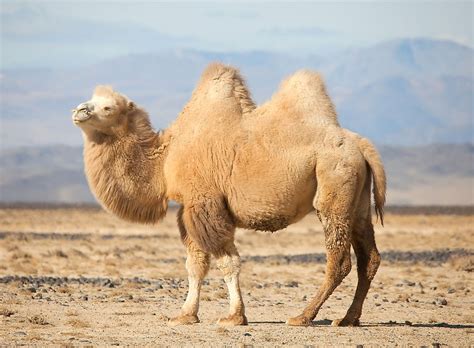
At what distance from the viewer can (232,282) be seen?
42.1 ft

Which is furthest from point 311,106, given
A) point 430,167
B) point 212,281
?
point 430,167

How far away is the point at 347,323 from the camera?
12852mm

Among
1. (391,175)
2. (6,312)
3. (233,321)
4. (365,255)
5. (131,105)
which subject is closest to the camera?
(233,321)

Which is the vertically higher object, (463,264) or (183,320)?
(183,320)

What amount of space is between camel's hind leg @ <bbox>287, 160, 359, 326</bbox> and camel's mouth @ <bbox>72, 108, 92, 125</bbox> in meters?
2.68

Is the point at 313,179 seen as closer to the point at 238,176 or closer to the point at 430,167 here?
the point at 238,176

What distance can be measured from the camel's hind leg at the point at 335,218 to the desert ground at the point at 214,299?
387 mm

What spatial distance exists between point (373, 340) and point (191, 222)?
2460 millimetres

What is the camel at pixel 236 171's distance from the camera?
12594 millimetres

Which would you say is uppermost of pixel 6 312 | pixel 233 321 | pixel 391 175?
pixel 233 321

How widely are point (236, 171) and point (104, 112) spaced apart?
1.69 metres

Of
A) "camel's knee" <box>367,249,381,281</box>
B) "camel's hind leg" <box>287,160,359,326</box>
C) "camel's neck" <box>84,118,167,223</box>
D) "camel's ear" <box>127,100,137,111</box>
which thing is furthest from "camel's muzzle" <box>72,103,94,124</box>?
"camel's knee" <box>367,249,381,281</box>

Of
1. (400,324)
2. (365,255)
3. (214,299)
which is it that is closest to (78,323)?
(365,255)

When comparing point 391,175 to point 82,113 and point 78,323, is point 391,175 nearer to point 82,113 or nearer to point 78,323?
point 82,113
